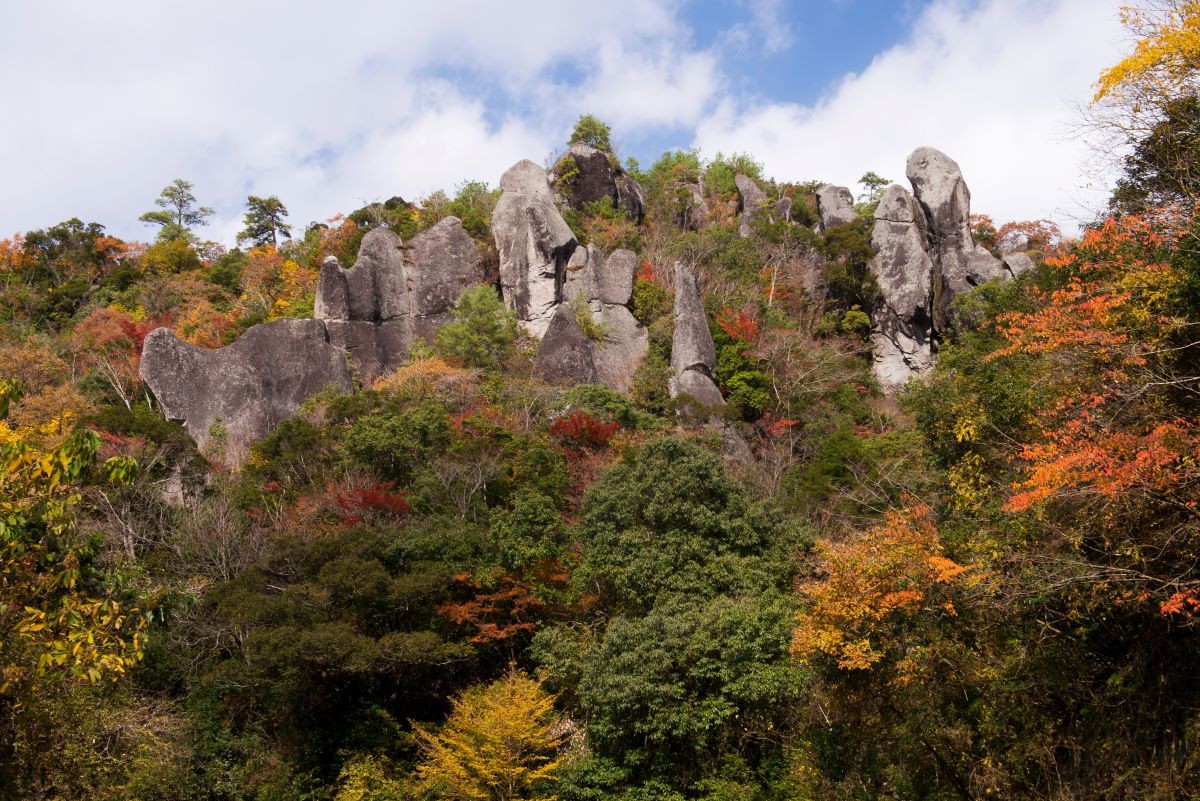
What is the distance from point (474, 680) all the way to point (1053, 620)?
34.2 ft

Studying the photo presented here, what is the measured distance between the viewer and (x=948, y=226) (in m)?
30.9

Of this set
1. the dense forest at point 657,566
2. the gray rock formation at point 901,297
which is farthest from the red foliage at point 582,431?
the gray rock formation at point 901,297

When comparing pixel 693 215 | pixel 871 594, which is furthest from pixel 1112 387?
pixel 693 215

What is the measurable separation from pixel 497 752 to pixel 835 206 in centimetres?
2641

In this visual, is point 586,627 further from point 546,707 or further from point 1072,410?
point 1072,410

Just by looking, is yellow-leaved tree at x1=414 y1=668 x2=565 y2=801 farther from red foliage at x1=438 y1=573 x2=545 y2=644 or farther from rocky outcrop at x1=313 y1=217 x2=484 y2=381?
rocky outcrop at x1=313 y1=217 x2=484 y2=381

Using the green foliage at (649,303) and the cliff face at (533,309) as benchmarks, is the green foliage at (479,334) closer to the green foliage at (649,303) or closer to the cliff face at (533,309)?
the cliff face at (533,309)

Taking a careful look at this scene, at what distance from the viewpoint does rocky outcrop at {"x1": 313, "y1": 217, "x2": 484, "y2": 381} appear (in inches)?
1097

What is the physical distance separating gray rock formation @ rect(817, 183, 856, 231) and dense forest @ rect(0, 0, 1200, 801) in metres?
6.96

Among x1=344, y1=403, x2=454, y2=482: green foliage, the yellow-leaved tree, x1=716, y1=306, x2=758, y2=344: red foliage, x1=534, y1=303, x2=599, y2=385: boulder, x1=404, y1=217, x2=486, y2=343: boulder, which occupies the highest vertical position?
x1=404, y1=217, x2=486, y2=343: boulder

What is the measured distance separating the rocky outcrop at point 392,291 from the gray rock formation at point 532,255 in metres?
1.26

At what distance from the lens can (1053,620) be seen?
907cm

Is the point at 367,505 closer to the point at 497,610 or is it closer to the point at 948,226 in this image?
→ the point at 497,610

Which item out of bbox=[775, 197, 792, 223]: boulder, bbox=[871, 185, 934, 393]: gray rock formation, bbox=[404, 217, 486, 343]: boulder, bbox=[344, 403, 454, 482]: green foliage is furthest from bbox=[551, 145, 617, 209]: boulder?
bbox=[344, 403, 454, 482]: green foliage
